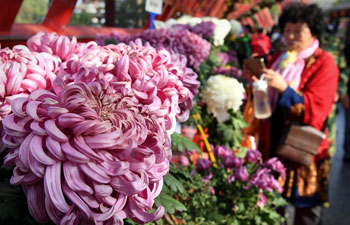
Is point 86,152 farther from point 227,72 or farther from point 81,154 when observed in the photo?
point 227,72

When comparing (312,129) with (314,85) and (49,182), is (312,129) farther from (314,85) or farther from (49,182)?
(49,182)

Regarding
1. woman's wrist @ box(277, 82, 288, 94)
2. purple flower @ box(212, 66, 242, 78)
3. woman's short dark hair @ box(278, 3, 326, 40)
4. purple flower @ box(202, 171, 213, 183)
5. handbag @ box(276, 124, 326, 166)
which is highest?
woman's short dark hair @ box(278, 3, 326, 40)

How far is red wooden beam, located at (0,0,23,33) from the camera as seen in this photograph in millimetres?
1489

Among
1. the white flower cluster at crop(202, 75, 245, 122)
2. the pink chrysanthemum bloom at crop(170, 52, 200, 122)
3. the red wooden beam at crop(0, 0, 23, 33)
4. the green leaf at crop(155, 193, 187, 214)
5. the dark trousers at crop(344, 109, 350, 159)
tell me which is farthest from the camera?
the dark trousers at crop(344, 109, 350, 159)

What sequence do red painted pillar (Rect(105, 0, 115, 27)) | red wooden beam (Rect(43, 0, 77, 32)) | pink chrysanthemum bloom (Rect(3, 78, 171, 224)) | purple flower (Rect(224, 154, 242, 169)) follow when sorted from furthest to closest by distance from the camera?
red painted pillar (Rect(105, 0, 115, 27)) → purple flower (Rect(224, 154, 242, 169)) → red wooden beam (Rect(43, 0, 77, 32)) → pink chrysanthemum bloom (Rect(3, 78, 171, 224))

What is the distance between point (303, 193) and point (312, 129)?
65 centimetres

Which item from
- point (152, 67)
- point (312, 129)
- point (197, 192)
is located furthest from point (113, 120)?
point (312, 129)

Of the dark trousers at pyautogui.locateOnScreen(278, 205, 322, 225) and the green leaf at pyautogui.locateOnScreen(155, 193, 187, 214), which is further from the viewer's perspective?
the dark trousers at pyautogui.locateOnScreen(278, 205, 322, 225)

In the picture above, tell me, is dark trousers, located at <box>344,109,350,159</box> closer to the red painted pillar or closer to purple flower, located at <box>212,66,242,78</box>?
purple flower, located at <box>212,66,242,78</box>

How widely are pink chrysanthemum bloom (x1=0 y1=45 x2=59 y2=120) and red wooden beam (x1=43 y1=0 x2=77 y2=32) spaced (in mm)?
1062

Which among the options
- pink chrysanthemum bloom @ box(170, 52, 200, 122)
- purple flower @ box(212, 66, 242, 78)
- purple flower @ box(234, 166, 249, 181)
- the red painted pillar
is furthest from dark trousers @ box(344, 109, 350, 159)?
pink chrysanthemum bloom @ box(170, 52, 200, 122)

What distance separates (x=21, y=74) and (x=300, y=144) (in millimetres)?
2595

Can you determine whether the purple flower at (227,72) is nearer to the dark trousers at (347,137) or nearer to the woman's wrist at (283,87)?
the woman's wrist at (283,87)

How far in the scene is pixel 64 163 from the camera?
629 mm
